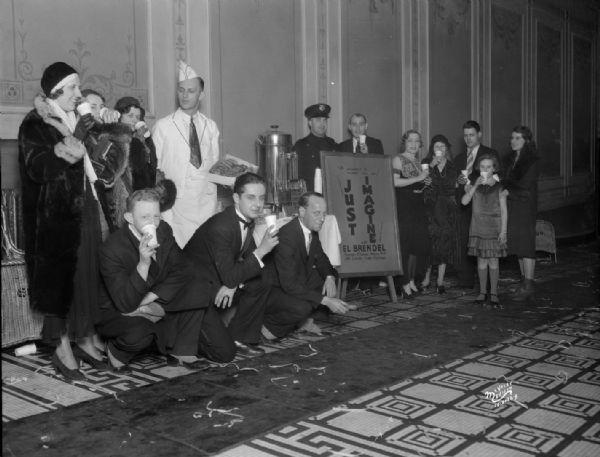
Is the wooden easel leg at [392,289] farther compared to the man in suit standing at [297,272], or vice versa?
the wooden easel leg at [392,289]

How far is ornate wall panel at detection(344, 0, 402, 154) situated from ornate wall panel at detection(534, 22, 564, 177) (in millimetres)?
3435

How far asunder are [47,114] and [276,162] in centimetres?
203

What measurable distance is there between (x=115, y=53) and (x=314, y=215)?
5.49 feet

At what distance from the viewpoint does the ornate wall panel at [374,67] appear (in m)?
6.37

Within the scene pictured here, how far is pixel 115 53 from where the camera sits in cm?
457

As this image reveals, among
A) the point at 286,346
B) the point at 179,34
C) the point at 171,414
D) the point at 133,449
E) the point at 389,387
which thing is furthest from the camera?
the point at 179,34

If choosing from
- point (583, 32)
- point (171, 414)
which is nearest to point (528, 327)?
point (171, 414)

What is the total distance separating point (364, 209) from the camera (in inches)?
214

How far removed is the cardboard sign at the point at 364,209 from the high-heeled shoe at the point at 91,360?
2.17m

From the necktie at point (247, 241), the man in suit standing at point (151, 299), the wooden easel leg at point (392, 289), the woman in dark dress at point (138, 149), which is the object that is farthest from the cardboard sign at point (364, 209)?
the man in suit standing at point (151, 299)

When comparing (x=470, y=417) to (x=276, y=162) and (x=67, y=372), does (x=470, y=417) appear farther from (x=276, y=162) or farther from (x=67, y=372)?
(x=276, y=162)

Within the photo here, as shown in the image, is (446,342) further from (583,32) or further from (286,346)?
(583,32)

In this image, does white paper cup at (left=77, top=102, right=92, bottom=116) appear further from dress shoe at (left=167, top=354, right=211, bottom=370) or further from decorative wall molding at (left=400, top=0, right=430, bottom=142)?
decorative wall molding at (left=400, top=0, right=430, bottom=142)

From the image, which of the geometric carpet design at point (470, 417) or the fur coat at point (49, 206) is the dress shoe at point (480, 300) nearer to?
the geometric carpet design at point (470, 417)
